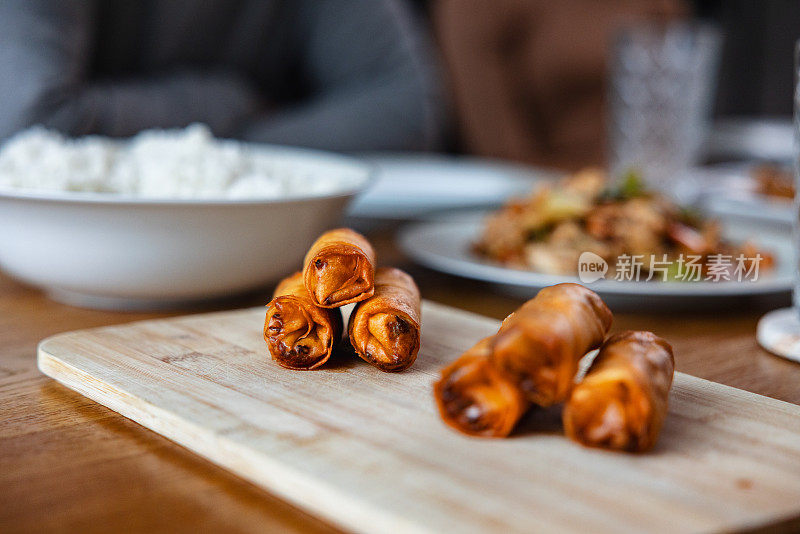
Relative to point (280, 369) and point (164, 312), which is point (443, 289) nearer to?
point (164, 312)

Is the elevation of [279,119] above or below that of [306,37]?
below

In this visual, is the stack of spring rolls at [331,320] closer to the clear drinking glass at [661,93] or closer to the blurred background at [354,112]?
the blurred background at [354,112]

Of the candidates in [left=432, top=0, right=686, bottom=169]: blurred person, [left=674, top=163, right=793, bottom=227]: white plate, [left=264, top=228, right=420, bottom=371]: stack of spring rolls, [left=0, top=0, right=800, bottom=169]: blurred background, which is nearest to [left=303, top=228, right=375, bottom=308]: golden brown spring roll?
[left=264, top=228, right=420, bottom=371]: stack of spring rolls

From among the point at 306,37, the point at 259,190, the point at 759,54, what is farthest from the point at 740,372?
the point at 759,54

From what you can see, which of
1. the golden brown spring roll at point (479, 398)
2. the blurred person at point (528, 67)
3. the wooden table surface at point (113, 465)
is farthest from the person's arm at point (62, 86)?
the blurred person at point (528, 67)

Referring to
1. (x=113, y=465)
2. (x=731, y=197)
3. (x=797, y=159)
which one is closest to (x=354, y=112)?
(x=731, y=197)

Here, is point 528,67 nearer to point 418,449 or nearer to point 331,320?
point 331,320
